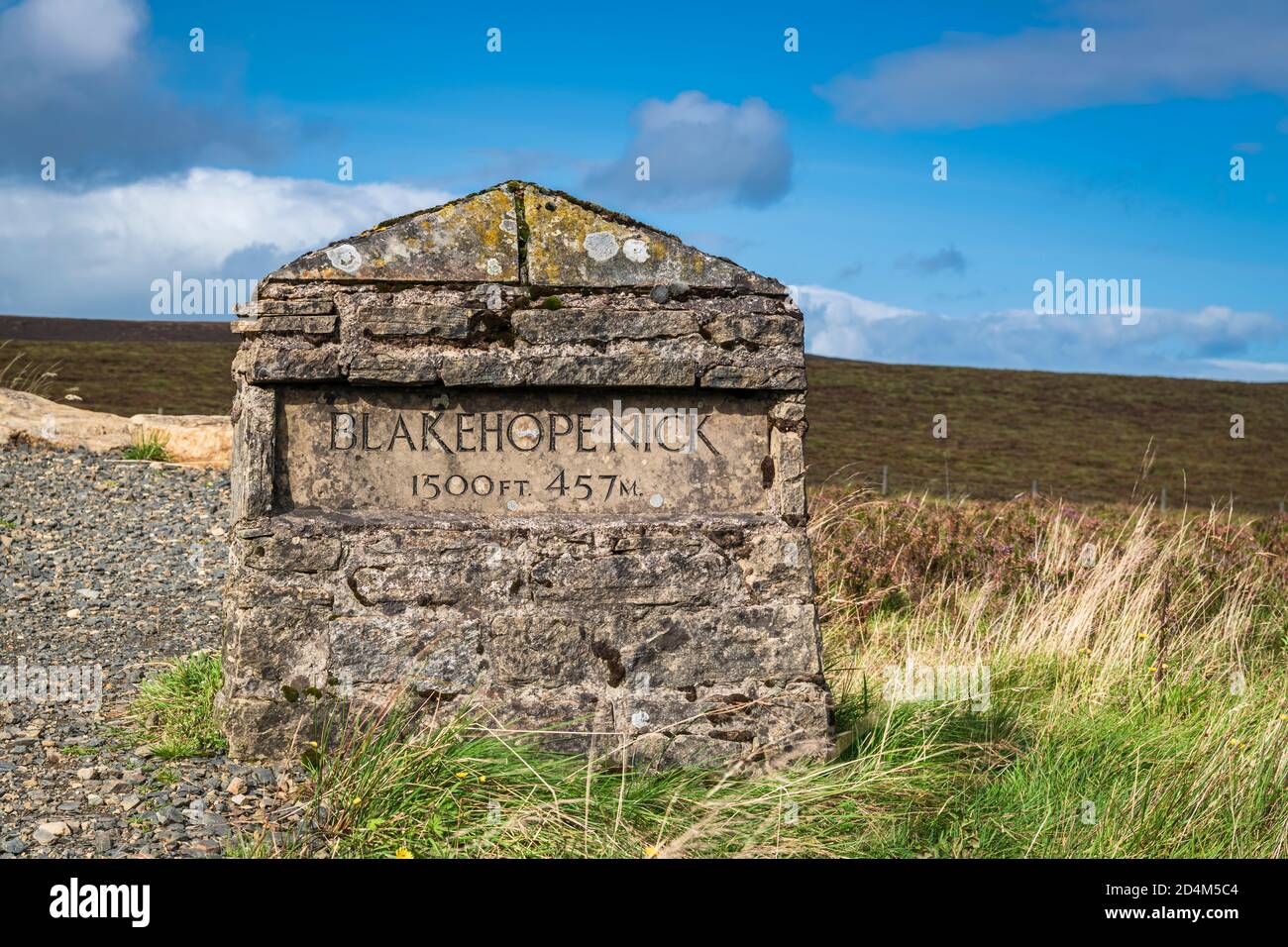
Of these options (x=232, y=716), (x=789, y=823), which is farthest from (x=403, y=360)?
(x=789, y=823)

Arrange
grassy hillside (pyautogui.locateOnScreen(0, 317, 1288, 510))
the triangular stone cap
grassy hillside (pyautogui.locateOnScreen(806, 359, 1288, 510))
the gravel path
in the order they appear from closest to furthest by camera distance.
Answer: the gravel path < the triangular stone cap < grassy hillside (pyautogui.locateOnScreen(806, 359, 1288, 510)) < grassy hillside (pyautogui.locateOnScreen(0, 317, 1288, 510))

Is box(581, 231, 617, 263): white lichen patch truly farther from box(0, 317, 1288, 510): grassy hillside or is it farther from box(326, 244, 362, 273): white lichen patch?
box(0, 317, 1288, 510): grassy hillside

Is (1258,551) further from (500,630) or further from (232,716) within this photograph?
(232,716)

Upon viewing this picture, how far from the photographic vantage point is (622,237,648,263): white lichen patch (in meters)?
5.37

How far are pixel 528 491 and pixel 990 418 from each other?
49.9 m

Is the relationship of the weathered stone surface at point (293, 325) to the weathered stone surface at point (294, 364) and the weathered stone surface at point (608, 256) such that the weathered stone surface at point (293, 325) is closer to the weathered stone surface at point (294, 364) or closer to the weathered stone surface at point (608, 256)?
the weathered stone surface at point (294, 364)

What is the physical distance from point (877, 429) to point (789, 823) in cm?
4428

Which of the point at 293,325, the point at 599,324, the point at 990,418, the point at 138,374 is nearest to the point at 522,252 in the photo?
the point at 599,324

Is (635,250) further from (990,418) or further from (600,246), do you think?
(990,418)

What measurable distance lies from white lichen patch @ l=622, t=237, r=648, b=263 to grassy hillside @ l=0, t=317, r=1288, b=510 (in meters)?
27.5

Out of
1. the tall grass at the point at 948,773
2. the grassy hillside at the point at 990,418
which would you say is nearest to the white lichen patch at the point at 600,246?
the tall grass at the point at 948,773

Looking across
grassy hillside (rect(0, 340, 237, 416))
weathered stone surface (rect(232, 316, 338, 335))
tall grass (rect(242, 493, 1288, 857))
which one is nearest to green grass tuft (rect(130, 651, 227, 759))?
tall grass (rect(242, 493, 1288, 857))

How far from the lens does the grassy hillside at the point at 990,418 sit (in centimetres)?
3931

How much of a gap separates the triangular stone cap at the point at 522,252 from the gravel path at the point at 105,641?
2.39m
